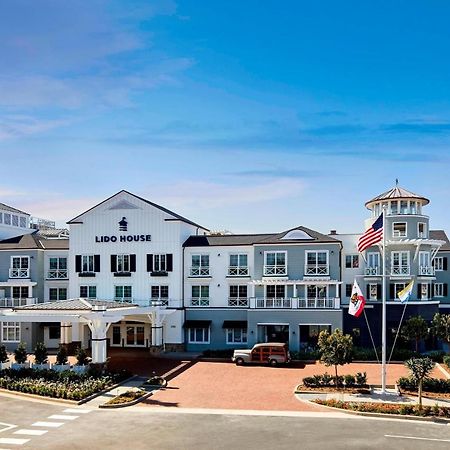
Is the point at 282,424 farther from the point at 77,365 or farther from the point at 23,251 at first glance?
the point at 23,251

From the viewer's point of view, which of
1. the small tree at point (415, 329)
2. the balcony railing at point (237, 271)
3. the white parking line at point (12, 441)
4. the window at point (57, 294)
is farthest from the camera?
the window at point (57, 294)

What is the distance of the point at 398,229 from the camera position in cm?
4559

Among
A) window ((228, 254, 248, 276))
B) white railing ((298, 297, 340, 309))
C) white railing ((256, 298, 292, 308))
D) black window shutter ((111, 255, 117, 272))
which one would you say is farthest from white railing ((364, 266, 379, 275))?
black window shutter ((111, 255, 117, 272))

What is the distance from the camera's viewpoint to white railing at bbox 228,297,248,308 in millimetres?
45312

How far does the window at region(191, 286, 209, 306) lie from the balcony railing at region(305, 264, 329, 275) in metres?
8.25

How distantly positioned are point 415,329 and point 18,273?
32.0 m

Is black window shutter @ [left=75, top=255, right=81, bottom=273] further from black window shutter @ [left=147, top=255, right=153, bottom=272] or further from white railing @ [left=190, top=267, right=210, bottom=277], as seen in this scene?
white railing @ [left=190, top=267, right=210, bottom=277]

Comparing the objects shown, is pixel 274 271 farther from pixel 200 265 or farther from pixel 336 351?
pixel 336 351

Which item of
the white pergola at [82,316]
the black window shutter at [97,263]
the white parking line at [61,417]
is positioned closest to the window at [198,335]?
the white pergola at [82,316]

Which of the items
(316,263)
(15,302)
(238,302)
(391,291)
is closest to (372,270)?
(391,291)

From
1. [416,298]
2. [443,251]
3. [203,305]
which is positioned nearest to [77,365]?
[203,305]

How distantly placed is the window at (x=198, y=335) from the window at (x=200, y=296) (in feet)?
6.73

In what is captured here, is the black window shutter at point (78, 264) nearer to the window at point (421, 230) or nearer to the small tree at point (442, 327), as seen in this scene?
the window at point (421, 230)

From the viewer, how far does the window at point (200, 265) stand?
4619 cm
